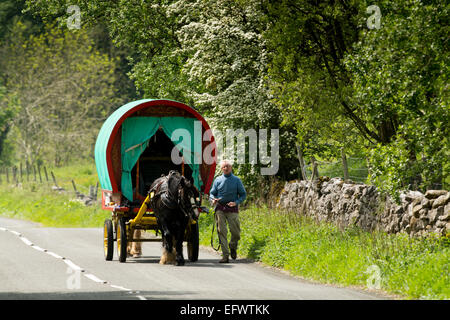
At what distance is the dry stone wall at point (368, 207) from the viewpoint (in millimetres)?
15247

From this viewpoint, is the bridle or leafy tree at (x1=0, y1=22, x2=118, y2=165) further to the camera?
leafy tree at (x1=0, y1=22, x2=118, y2=165)

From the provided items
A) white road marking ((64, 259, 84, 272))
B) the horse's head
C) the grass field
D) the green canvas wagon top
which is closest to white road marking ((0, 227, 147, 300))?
white road marking ((64, 259, 84, 272))

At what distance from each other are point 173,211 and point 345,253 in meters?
3.73

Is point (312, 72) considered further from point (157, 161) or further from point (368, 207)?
point (368, 207)

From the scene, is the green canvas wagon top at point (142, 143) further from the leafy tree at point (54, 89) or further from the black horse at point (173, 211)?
the leafy tree at point (54, 89)

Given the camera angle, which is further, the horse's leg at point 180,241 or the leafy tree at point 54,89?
the leafy tree at point 54,89

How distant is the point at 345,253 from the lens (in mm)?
14508

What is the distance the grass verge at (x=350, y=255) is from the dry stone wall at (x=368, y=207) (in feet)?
1.88

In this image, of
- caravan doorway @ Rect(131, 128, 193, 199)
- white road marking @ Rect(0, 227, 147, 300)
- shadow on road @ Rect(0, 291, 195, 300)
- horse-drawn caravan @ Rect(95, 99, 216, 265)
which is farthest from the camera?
caravan doorway @ Rect(131, 128, 193, 199)

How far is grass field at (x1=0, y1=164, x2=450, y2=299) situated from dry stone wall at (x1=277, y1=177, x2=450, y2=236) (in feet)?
2.02

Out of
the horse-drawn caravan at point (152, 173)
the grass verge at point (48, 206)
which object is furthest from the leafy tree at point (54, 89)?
the horse-drawn caravan at point (152, 173)

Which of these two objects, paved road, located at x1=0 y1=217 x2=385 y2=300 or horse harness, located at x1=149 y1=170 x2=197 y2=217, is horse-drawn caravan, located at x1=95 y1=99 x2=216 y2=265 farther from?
paved road, located at x1=0 y1=217 x2=385 y2=300

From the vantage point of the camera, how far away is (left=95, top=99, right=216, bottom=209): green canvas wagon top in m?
17.7
